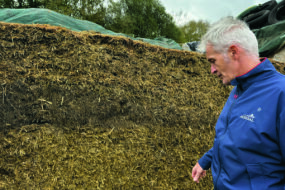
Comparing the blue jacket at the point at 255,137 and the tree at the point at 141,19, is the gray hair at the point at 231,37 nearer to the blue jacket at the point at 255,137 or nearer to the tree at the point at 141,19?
the blue jacket at the point at 255,137

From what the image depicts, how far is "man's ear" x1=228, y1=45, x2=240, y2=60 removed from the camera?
4.17ft

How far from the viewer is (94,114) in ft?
8.38

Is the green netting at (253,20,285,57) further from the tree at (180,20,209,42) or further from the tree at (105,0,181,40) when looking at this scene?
the tree at (180,20,209,42)

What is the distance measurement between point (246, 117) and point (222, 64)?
0.38 meters

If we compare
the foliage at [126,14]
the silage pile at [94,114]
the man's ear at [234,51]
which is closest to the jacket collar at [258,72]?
the man's ear at [234,51]

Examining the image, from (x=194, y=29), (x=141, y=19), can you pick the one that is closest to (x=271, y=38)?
(x=141, y=19)

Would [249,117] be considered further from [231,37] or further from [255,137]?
[231,37]

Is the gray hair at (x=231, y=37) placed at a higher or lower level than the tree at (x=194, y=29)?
lower

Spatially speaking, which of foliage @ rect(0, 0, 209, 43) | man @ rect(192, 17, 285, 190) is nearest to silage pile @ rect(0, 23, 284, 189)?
man @ rect(192, 17, 285, 190)

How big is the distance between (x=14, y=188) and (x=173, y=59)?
104 inches

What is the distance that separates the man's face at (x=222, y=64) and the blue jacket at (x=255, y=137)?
6 cm

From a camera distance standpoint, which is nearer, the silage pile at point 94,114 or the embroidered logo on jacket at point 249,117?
the embroidered logo on jacket at point 249,117

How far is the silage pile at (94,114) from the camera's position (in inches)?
90.0

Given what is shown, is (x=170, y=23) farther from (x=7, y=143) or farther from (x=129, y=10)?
(x=7, y=143)
